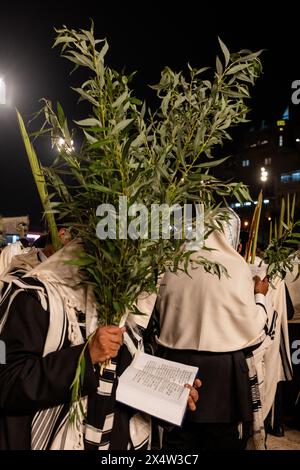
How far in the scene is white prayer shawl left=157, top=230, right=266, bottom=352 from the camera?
9.59 feet

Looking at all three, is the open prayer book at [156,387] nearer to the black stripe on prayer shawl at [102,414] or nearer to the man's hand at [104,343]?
the black stripe on prayer shawl at [102,414]

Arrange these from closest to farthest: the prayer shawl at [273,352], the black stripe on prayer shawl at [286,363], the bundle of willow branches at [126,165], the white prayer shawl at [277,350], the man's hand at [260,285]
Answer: the bundle of willow branches at [126,165] < the man's hand at [260,285] < the prayer shawl at [273,352] < the white prayer shawl at [277,350] < the black stripe on prayer shawl at [286,363]

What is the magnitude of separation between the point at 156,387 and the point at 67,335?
1.60 feet

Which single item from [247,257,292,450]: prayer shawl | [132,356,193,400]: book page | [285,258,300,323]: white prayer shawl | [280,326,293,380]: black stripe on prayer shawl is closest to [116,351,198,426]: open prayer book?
[132,356,193,400]: book page

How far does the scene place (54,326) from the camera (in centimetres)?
173

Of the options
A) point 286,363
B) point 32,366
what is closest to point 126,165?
point 32,366

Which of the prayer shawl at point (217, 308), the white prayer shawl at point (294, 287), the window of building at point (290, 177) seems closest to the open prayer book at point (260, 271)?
the prayer shawl at point (217, 308)

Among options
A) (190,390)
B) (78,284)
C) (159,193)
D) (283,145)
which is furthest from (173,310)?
(283,145)

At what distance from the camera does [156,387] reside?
1.93 meters

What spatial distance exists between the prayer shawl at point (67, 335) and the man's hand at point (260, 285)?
176 centimetres

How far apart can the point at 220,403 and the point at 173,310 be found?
0.72 meters

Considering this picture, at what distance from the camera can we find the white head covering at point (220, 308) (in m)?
2.92

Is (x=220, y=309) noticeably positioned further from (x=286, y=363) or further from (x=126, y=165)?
(x=286, y=363)

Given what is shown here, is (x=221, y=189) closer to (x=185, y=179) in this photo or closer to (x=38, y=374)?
(x=185, y=179)
